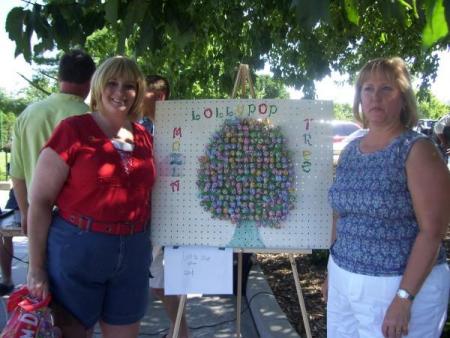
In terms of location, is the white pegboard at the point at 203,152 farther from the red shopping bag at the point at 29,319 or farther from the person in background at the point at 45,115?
the red shopping bag at the point at 29,319

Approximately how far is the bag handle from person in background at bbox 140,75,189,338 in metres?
1.18

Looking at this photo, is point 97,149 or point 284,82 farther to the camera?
point 284,82

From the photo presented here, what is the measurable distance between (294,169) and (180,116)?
0.69m

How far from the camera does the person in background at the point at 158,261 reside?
321cm

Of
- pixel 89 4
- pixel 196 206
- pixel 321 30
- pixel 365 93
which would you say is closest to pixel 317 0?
pixel 365 93

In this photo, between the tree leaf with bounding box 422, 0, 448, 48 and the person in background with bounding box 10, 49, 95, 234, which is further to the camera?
the person in background with bounding box 10, 49, 95, 234

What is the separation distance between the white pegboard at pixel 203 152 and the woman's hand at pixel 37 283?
0.71m

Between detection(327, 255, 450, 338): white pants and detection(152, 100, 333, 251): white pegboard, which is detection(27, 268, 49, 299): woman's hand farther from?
detection(327, 255, 450, 338): white pants

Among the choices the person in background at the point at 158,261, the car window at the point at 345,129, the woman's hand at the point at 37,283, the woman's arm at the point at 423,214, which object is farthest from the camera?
the car window at the point at 345,129

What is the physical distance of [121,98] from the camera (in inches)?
83.9

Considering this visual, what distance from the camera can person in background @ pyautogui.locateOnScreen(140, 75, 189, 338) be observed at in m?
3.21

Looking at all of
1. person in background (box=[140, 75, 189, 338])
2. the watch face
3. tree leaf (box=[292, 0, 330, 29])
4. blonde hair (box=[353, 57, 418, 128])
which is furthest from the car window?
tree leaf (box=[292, 0, 330, 29])

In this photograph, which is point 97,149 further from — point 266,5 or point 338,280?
point 266,5

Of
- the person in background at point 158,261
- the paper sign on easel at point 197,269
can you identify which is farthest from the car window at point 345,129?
the paper sign on easel at point 197,269
